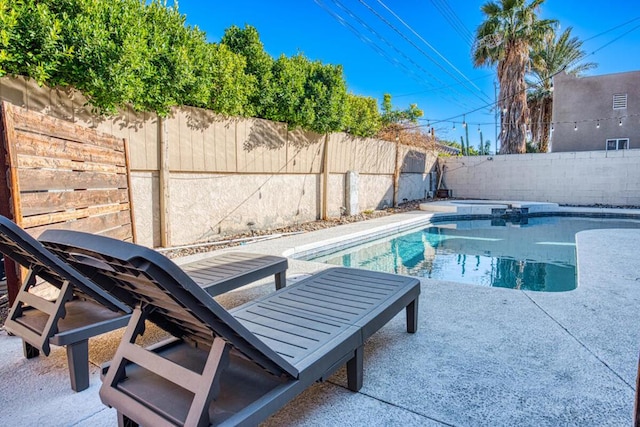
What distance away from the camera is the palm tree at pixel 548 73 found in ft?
59.9

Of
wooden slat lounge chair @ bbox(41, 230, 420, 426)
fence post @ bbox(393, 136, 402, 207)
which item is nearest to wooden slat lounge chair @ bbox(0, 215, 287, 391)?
wooden slat lounge chair @ bbox(41, 230, 420, 426)

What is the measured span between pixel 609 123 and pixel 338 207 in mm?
11858

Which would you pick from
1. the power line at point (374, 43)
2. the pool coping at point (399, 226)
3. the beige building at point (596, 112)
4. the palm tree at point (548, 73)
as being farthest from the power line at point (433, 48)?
the pool coping at point (399, 226)

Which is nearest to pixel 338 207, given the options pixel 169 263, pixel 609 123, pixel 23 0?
pixel 23 0

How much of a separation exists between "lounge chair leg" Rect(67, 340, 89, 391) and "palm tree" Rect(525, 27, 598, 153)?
21.4 metres

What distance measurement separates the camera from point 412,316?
2615 mm

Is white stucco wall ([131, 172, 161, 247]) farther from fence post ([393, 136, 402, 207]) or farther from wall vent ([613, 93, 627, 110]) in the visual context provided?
wall vent ([613, 93, 627, 110])

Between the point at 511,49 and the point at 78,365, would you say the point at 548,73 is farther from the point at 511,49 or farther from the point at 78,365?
the point at 78,365

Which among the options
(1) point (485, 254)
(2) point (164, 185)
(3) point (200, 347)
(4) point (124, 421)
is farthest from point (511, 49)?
(4) point (124, 421)

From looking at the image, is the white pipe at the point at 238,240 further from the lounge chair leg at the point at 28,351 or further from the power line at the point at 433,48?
the power line at the point at 433,48

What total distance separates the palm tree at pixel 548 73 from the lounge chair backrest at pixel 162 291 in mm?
21160

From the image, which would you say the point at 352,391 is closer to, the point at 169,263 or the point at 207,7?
the point at 169,263

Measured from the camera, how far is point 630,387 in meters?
1.90

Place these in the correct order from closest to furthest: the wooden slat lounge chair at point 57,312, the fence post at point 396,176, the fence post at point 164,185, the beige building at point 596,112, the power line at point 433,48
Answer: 1. the wooden slat lounge chair at point 57,312
2. the fence post at point 164,185
3. the power line at point 433,48
4. the fence post at point 396,176
5. the beige building at point 596,112
